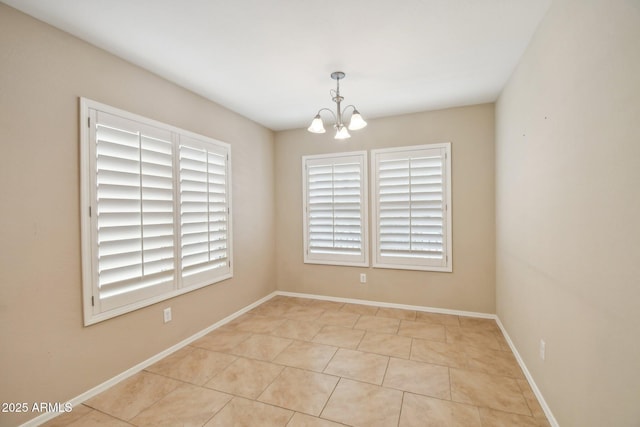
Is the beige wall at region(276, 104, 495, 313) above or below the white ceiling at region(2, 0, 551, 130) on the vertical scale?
below

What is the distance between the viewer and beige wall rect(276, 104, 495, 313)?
3.48 m

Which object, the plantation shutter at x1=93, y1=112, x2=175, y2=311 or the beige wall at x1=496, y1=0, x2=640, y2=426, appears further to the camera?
the plantation shutter at x1=93, y1=112, x2=175, y2=311

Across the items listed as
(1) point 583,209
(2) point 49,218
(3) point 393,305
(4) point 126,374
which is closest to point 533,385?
(1) point 583,209

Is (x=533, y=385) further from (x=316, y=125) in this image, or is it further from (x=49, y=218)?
(x=49, y=218)

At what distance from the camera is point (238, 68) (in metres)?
2.56

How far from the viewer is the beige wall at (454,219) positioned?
348 centimetres

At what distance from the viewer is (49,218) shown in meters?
1.92

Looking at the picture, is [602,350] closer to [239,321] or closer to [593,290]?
[593,290]

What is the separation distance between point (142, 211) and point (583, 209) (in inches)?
119

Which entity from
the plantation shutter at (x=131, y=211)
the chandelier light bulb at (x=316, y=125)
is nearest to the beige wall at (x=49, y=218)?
the plantation shutter at (x=131, y=211)

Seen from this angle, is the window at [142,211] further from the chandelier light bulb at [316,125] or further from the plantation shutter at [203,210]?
the chandelier light bulb at [316,125]

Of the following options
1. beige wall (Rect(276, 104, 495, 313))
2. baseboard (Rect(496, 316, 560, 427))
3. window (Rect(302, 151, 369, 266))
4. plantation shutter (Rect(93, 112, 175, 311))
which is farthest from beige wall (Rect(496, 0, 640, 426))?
plantation shutter (Rect(93, 112, 175, 311))

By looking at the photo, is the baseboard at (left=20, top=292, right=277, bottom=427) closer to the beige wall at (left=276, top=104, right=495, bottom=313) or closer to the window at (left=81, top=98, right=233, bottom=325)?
the window at (left=81, top=98, right=233, bottom=325)

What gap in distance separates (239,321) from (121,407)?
61.5 inches
